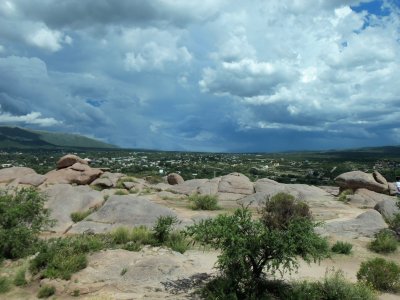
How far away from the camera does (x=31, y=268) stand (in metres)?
17.8

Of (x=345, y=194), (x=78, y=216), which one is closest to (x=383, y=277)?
(x=78, y=216)

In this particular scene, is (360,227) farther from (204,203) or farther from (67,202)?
(67,202)

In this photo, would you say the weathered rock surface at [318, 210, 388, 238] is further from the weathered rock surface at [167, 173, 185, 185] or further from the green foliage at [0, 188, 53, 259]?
the weathered rock surface at [167, 173, 185, 185]

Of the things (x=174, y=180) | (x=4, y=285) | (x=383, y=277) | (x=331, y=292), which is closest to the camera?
(x=331, y=292)

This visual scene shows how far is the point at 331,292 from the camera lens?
15000 millimetres

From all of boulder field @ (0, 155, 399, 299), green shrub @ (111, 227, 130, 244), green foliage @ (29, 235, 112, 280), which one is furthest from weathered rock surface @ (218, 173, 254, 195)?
green foliage @ (29, 235, 112, 280)

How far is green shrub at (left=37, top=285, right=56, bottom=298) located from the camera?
15992mm

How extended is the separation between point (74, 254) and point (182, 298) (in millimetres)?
5656

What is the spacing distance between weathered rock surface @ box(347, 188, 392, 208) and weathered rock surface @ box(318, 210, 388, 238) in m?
12.9

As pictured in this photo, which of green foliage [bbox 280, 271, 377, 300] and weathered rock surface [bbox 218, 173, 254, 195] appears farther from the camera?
weathered rock surface [bbox 218, 173, 254, 195]

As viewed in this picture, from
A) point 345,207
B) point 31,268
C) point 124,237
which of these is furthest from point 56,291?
point 345,207

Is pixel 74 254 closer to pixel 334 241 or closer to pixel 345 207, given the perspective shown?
pixel 334 241

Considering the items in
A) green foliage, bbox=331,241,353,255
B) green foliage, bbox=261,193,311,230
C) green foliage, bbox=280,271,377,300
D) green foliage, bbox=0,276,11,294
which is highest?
green foliage, bbox=261,193,311,230

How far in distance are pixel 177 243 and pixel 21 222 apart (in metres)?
7.68
